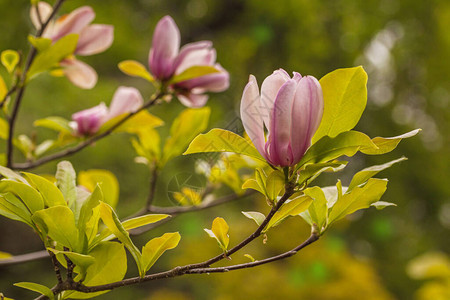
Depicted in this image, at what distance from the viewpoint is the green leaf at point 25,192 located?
314 millimetres

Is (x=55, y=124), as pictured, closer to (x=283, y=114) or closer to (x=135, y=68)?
(x=135, y=68)

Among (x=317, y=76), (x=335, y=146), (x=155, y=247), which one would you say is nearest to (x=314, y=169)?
(x=335, y=146)

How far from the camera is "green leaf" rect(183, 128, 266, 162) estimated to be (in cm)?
31

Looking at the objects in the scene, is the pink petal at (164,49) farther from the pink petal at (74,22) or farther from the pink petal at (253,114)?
the pink petal at (253,114)

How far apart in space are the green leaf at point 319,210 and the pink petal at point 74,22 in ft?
1.20

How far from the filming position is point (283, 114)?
0.98ft

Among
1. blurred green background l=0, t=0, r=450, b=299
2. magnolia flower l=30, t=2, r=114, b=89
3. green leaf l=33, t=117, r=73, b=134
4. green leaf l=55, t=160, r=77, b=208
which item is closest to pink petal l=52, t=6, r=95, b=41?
magnolia flower l=30, t=2, r=114, b=89

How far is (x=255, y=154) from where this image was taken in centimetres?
33

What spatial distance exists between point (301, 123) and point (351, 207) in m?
0.08

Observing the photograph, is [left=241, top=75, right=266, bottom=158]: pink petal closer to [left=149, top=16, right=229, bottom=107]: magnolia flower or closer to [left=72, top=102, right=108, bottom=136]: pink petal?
[left=149, top=16, right=229, bottom=107]: magnolia flower

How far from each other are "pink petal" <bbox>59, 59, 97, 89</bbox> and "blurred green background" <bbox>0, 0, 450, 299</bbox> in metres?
0.76

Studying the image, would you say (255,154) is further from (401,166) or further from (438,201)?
(438,201)

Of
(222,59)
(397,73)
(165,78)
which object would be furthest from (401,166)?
(165,78)

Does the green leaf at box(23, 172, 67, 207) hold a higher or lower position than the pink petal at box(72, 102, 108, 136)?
higher
